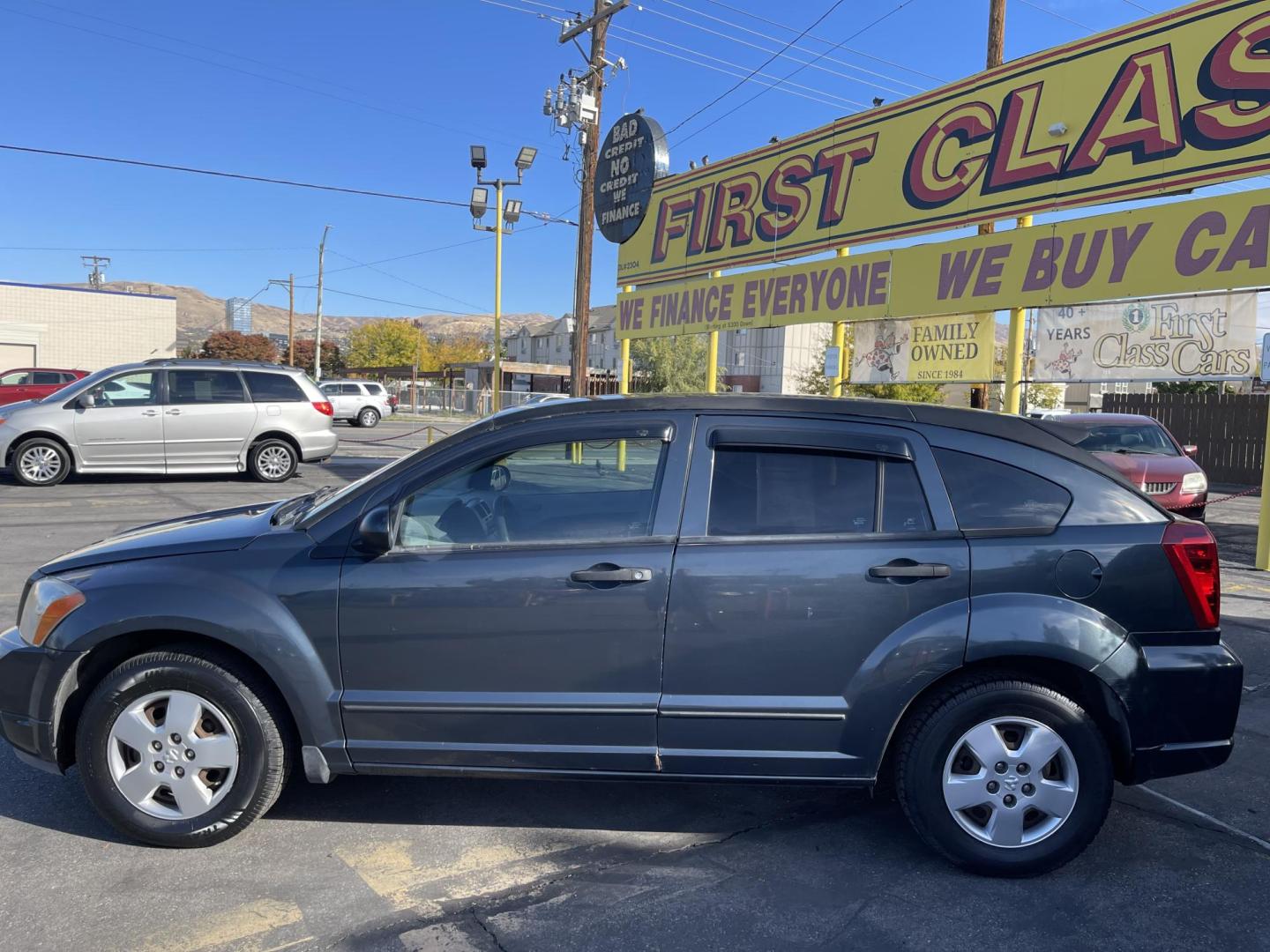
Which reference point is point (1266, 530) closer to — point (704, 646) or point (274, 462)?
point (704, 646)

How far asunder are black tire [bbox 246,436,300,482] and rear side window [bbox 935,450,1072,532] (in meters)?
12.5

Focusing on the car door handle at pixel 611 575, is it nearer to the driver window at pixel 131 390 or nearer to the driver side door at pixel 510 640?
the driver side door at pixel 510 640

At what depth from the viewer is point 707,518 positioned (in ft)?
11.0

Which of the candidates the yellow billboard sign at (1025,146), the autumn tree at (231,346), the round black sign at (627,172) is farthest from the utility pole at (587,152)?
the autumn tree at (231,346)

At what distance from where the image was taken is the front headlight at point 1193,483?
10496 mm

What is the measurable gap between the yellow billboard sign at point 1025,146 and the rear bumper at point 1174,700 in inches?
311

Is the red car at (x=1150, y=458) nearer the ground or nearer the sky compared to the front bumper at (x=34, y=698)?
nearer the sky

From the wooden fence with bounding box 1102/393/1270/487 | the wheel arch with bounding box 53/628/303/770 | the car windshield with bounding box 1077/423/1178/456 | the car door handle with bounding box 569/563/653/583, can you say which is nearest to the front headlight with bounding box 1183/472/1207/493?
the car windshield with bounding box 1077/423/1178/456

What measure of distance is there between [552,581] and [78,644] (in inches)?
67.8

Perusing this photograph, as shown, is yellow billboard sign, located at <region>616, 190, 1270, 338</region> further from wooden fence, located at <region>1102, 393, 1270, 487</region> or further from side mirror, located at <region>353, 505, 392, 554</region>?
wooden fence, located at <region>1102, 393, 1270, 487</region>

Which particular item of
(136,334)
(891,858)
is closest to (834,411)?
(891,858)

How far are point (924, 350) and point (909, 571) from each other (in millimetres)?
10385

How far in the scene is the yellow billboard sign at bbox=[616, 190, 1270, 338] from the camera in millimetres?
9242

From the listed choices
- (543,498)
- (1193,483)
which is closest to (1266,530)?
(1193,483)
